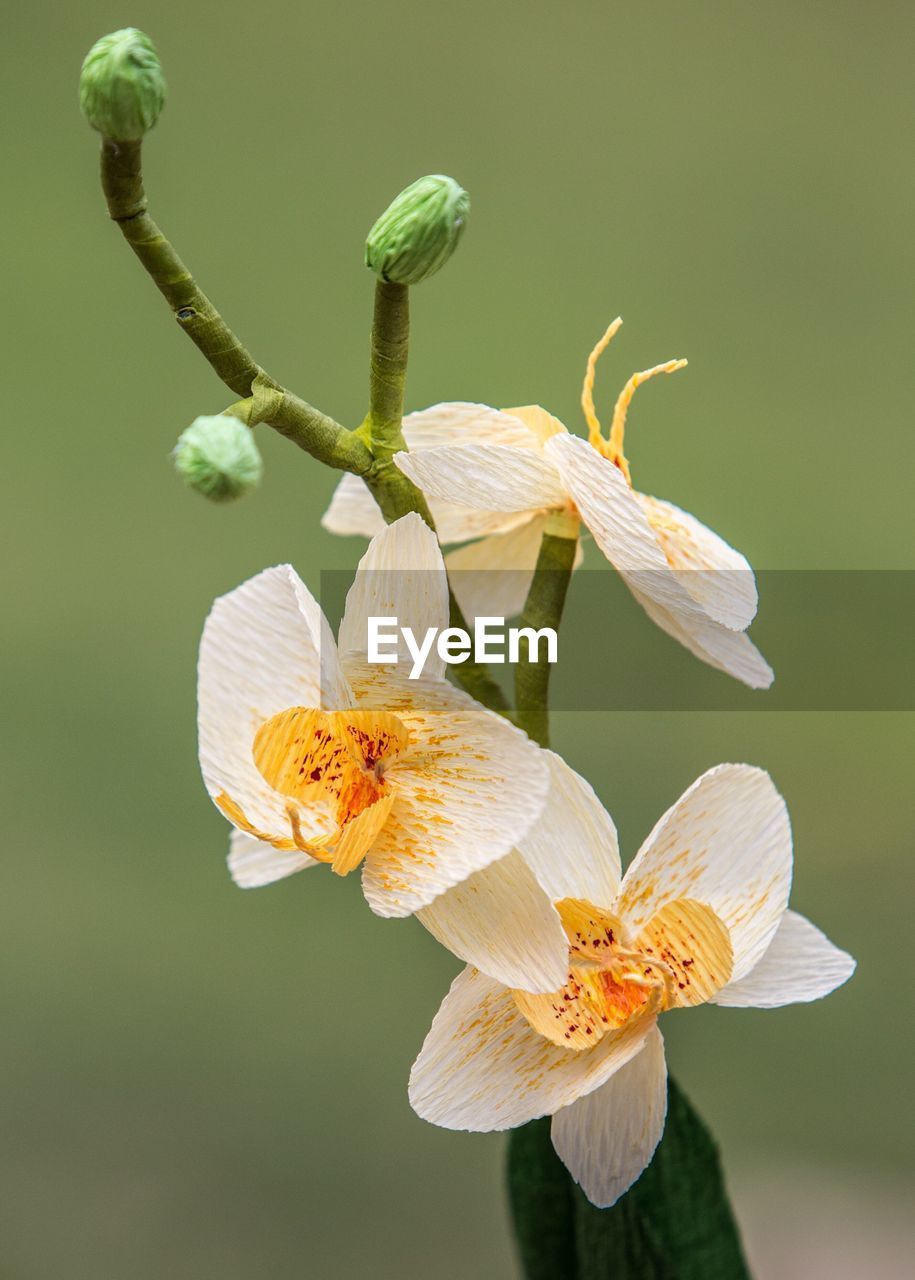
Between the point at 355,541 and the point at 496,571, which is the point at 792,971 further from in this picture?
the point at 355,541

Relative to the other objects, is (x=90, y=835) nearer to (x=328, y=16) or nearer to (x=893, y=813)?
(x=893, y=813)

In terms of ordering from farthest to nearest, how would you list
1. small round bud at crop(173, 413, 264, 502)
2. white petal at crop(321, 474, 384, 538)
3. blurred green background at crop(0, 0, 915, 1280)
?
blurred green background at crop(0, 0, 915, 1280)
white petal at crop(321, 474, 384, 538)
small round bud at crop(173, 413, 264, 502)

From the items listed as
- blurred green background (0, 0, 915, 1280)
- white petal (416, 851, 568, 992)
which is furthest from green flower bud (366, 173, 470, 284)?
blurred green background (0, 0, 915, 1280)

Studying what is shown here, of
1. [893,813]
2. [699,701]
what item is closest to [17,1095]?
[699,701]

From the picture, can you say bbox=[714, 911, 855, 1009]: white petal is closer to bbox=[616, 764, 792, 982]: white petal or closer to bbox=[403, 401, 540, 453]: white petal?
bbox=[616, 764, 792, 982]: white petal

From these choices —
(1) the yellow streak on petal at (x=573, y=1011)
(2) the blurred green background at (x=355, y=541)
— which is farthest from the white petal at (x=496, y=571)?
(2) the blurred green background at (x=355, y=541)
